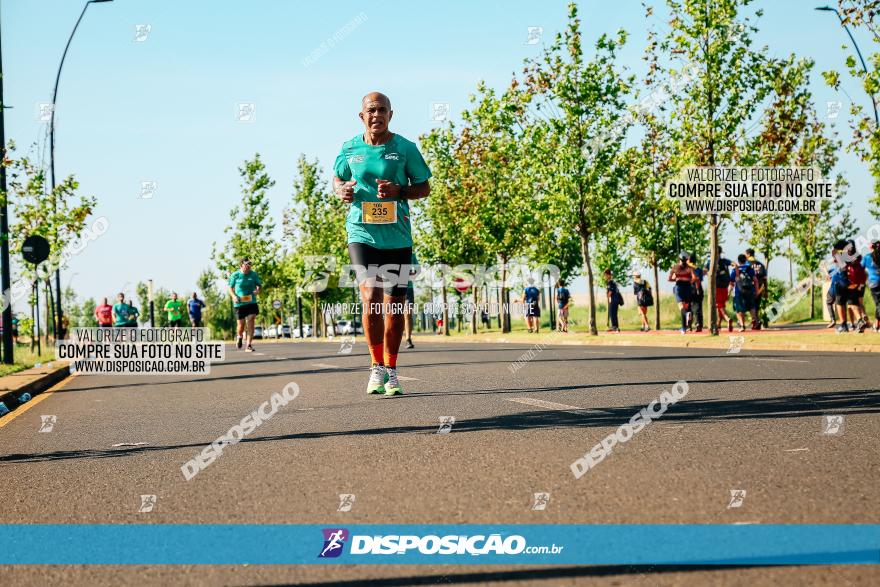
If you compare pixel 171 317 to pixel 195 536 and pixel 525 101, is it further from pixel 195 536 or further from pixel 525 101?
pixel 195 536

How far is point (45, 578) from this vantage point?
10.9ft

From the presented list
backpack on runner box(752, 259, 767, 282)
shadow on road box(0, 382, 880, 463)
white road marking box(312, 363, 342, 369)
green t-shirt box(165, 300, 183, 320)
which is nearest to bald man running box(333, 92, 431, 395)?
shadow on road box(0, 382, 880, 463)

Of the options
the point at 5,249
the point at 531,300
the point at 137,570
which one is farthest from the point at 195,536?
the point at 531,300

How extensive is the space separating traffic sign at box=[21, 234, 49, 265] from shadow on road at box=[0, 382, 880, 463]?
11273 millimetres

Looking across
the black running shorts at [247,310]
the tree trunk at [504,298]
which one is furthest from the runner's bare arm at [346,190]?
the tree trunk at [504,298]

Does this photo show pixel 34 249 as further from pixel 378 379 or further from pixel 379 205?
pixel 379 205

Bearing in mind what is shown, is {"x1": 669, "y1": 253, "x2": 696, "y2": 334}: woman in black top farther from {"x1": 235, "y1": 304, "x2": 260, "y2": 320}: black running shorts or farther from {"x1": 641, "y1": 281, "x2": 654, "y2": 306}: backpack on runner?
{"x1": 235, "y1": 304, "x2": 260, "y2": 320}: black running shorts

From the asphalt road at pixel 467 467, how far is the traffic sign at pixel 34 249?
7989 mm

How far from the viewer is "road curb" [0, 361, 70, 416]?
1141 cm

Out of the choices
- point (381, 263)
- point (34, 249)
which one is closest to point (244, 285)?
point (34, 249)

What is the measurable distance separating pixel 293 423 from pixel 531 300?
2917cm

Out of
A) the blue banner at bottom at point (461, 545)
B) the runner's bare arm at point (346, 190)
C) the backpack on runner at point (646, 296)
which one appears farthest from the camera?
the backpack on runner at point (646, 296)

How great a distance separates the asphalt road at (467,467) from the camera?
3.34 meters

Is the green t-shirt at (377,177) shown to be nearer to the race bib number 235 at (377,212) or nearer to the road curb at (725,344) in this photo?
the race bib number 235 at (377,212)
